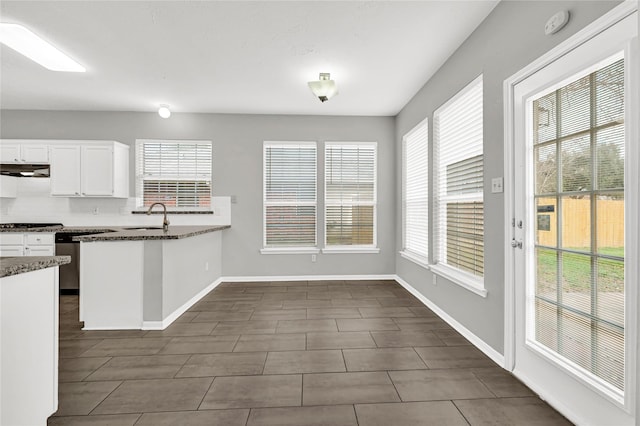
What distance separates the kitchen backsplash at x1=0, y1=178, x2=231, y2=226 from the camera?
4754 millimetres

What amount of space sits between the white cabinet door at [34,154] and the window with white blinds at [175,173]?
1.20m

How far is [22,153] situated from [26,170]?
24 centimetres

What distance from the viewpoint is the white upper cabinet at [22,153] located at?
447 cm

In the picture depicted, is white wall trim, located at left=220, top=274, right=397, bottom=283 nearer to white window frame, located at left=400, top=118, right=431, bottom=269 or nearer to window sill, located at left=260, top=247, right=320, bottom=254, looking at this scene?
window sill, located at left=260, top=247, right=320, bottom=254

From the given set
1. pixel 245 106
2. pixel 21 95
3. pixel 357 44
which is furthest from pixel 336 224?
pixel 21 95

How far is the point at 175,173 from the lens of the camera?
5.03 m

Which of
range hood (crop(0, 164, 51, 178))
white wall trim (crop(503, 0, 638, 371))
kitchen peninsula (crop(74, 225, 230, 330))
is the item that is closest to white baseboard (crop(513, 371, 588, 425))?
white wall trim (crop(503, 0, 638, 371))

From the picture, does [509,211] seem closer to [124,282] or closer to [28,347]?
[28,347]

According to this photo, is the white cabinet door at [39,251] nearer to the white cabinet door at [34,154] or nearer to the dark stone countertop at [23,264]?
the white cabinet door at [34,154]

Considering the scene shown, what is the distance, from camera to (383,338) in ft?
9.14

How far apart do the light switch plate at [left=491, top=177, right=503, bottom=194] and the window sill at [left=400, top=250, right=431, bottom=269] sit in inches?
57.1

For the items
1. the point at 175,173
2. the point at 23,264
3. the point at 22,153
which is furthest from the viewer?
the point at 175,173

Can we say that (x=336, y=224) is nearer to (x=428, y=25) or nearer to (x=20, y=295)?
(x=428, y=25)

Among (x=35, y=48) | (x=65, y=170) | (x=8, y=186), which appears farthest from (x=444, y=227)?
(x=8, y=186)
